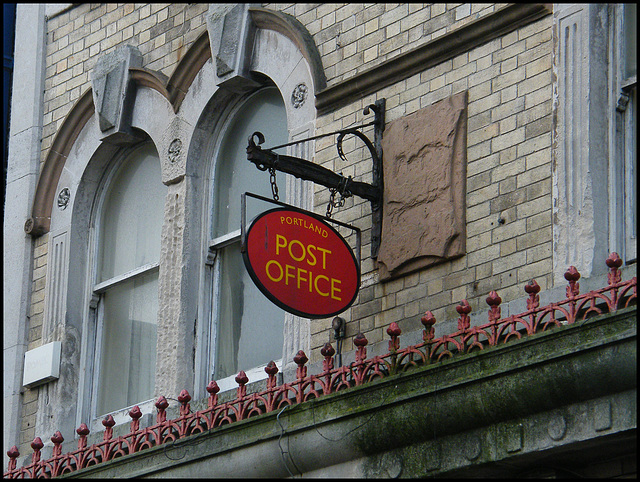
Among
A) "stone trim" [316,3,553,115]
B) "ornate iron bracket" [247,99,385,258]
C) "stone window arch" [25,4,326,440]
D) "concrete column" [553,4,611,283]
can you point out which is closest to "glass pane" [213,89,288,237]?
"stone window arch" [25,4,326,440]

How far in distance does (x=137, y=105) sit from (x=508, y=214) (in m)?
5.03

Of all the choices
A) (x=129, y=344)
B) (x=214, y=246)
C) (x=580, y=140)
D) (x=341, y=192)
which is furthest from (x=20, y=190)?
(x=580, y=140)

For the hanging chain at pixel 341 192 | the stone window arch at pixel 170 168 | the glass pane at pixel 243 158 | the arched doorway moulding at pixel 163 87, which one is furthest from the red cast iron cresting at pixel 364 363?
the arched doorway moulding at pixel 163 87

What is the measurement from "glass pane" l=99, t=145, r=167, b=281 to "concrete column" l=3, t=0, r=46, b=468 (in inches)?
34.1

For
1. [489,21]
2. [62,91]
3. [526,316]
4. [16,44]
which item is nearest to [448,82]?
[489,21]

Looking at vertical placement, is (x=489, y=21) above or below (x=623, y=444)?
above

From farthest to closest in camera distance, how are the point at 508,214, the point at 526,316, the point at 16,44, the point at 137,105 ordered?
the point at 16,44 → the point at 137,105 → the point at 508,214 → the point at 526,316

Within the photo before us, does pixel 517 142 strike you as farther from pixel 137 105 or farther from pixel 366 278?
pixel 137 105

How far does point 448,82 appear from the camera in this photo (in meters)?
12.0

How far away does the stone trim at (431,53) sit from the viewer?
11602 millimetres

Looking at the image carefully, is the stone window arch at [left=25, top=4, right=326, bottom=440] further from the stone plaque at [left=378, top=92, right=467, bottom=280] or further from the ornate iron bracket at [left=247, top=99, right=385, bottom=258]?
the stone plaque at [left=378, top=92, right=467, bottom=280]

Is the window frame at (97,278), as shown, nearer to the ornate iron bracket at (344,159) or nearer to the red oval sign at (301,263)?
the ornate iron bracket at (344,159)

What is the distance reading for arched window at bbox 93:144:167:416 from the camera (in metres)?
14.4

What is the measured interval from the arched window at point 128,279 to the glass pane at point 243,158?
0.80 metres
